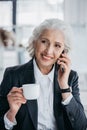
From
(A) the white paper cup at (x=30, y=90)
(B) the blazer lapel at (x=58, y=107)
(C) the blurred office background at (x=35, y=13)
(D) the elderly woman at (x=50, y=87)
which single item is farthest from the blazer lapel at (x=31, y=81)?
(C) the blurred office background at (x=35, y=13)

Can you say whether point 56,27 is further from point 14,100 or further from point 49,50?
point 14,100

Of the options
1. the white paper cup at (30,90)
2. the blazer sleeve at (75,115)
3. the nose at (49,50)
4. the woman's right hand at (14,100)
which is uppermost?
the nose at (49,50)

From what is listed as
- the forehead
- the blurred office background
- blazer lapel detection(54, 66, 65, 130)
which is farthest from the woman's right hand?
the blurred office background

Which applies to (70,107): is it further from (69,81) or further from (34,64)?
(34,64)

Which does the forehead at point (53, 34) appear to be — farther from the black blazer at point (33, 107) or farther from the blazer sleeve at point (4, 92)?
the blazer sleeve at point (4, 92)

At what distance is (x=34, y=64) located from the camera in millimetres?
1470

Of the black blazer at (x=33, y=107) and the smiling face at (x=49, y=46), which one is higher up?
the smiling face at (x=49, y=46)

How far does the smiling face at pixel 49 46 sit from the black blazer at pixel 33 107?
0.30 ft

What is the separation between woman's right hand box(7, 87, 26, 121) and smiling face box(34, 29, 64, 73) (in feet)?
0.88

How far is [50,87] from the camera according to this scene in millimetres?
1439

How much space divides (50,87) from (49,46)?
0.72 feet

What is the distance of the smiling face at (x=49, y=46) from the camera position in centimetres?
138

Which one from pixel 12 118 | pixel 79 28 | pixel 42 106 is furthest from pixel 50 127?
pixel 79 28

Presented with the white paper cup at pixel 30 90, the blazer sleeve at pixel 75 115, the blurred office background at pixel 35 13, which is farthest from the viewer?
the blurred office background at pixel 35 13
